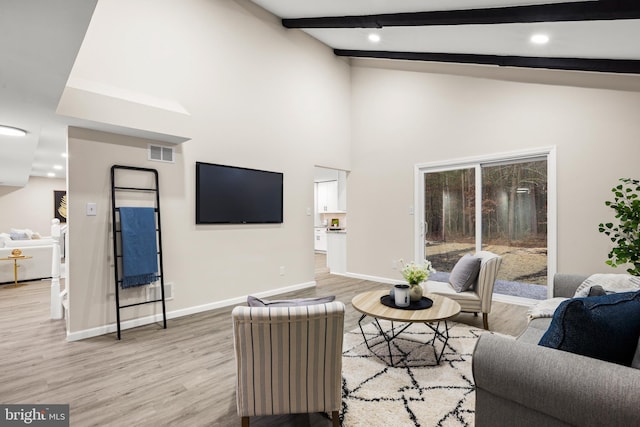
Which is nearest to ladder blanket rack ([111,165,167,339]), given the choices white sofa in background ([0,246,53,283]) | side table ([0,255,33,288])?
side table ([0,255,33,288])

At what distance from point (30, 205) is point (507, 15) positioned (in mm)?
11936

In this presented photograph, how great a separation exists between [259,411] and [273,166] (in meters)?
3.69

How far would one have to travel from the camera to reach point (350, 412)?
6.43ft

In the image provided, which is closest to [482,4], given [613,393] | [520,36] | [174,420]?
[520,36]

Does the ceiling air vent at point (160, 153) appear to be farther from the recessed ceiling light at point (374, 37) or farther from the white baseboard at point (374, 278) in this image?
the white baseboard at point (374, 278)

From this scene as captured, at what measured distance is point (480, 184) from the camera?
475cm

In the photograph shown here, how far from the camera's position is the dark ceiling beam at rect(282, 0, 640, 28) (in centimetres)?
246

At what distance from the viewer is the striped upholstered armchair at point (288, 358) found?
159 cm

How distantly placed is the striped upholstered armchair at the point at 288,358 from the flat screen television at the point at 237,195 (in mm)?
2764

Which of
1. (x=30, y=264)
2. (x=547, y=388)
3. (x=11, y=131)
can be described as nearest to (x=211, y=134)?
(x=11, y=131)

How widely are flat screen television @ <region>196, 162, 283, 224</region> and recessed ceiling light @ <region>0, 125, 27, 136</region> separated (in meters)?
1.82

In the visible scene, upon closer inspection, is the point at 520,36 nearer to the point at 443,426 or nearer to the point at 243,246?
the point at 443,426

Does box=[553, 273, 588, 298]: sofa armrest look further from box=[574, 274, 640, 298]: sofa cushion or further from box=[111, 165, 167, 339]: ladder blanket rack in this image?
box=[111, 165, 167, 339]: ladder blanket rack

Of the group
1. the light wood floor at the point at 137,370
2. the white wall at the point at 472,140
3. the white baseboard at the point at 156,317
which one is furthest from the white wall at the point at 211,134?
the white wall at the point at 472,140
